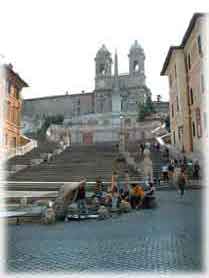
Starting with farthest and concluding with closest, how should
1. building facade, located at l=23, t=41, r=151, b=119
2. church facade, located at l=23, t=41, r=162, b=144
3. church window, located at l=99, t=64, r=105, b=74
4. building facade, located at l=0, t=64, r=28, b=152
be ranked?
1. church window, located at l=99, t=64, r=105, b=74
2. building facade, located at l=23, t=41, r=151, b=119
3. church facade, located at l=23, t=41, r=162, b=144
4. building facade, located at l=0, t=64, r=28, b=152

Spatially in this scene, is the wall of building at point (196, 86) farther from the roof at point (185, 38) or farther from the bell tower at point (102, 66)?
the bell tower at point (102, 66)

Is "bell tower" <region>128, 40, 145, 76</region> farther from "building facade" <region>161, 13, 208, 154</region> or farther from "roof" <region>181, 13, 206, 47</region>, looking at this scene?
"roof" <region>181, 13, 206, 47</region>

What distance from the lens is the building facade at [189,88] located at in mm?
26959

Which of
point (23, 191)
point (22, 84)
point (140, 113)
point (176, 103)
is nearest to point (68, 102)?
point (140, 113)

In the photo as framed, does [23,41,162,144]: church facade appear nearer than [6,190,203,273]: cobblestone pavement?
No

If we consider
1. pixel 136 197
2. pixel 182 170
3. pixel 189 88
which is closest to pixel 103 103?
pixel 189 88

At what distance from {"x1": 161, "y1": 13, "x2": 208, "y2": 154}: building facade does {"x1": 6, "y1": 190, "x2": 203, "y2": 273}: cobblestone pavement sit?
1694 centimetres

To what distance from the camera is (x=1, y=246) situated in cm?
798

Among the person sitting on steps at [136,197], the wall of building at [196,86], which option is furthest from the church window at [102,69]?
the person sitting on steps at [136,197]

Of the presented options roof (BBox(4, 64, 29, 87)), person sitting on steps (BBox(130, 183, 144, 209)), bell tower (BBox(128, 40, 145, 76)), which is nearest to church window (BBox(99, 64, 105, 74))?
bell tower (BBox(128, 40, 145, 76))

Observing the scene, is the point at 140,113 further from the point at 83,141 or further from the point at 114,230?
the point at 114,230

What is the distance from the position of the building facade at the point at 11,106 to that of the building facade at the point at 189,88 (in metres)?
17.1

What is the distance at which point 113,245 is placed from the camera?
26.0 ft

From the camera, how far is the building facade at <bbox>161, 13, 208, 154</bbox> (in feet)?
88.4
